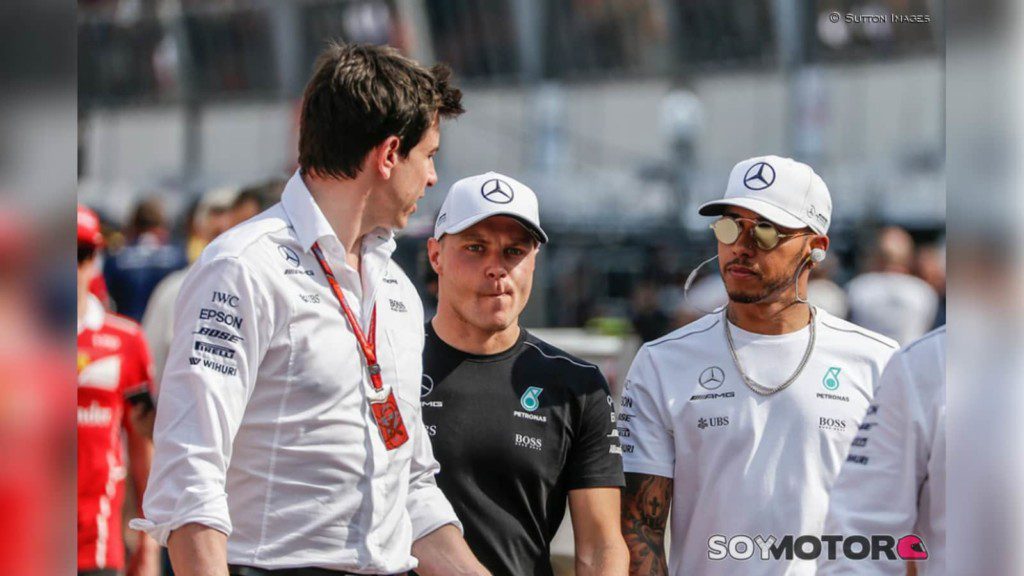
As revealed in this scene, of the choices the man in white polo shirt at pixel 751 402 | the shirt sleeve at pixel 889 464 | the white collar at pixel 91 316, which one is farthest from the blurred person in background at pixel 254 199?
the shirt sleeve at pixel 889 464

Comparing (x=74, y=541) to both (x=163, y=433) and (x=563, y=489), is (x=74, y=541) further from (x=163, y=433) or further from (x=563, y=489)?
(x=563, y=489)

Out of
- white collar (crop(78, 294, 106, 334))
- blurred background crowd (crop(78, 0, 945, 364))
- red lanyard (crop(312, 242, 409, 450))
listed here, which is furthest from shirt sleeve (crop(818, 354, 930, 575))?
white collar (crop(78, 294, 106, 334))

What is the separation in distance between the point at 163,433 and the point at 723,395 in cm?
140

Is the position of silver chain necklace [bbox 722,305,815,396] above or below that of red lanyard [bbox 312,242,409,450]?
below

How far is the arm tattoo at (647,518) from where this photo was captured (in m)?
3.03

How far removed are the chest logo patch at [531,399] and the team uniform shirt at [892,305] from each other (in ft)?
12.1

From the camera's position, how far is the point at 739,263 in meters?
3.09

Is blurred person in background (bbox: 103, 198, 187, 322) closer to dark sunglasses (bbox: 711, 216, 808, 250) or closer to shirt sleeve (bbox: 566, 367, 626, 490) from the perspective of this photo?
shirt sleeve (bbox: 566, 367, 626, 490)

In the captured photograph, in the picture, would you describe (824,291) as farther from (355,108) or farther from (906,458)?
(355,108)

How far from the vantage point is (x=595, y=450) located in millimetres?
3027

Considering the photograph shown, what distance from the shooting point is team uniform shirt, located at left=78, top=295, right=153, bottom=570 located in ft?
13.0

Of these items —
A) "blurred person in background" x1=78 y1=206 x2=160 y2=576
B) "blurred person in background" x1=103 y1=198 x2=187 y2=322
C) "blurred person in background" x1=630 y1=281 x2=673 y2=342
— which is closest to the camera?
"blurred person in background" x1=78 y1=206 x2=160 y2=576

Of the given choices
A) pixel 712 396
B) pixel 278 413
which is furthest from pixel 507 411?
pixel 278 413

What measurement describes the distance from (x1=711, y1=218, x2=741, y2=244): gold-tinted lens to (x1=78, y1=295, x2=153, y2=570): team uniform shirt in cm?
204
